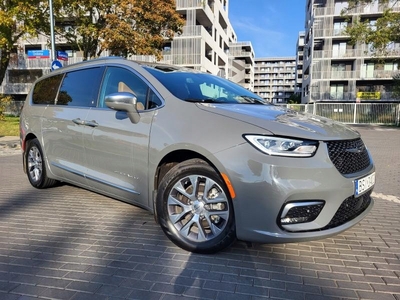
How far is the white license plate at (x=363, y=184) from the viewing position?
265 cm

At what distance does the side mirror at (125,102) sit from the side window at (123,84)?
11cm

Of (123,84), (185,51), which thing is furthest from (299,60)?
(123,84)

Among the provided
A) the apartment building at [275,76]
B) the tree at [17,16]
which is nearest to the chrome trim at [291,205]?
the tree at [17,16]

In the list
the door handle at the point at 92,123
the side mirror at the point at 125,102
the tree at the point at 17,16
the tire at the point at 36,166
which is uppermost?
the tree at the point at 17,16

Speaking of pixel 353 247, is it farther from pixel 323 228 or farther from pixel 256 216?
pixel 256 216

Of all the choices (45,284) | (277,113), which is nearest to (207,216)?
(277,113)

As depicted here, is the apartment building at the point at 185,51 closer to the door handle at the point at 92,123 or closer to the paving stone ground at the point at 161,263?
the door handle at the point at 92,123

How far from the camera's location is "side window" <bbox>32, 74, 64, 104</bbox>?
178 inches

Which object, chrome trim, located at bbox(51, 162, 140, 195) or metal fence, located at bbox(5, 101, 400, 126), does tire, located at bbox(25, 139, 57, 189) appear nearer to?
chrome trim, located at bbox(51, 162, 140, 195)

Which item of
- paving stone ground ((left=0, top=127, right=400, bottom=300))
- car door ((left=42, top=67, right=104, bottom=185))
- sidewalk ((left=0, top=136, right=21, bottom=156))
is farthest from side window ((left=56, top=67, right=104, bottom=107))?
sidewalk ((left=0, top=136, right=21, bottom=156))

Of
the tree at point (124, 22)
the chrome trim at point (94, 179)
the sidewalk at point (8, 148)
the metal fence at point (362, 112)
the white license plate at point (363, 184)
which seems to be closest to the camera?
the white license plate at point (363, 184)

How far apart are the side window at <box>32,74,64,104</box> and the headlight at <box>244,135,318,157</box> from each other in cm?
325

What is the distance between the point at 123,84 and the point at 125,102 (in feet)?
1.79

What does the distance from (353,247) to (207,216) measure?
4.88 feet
